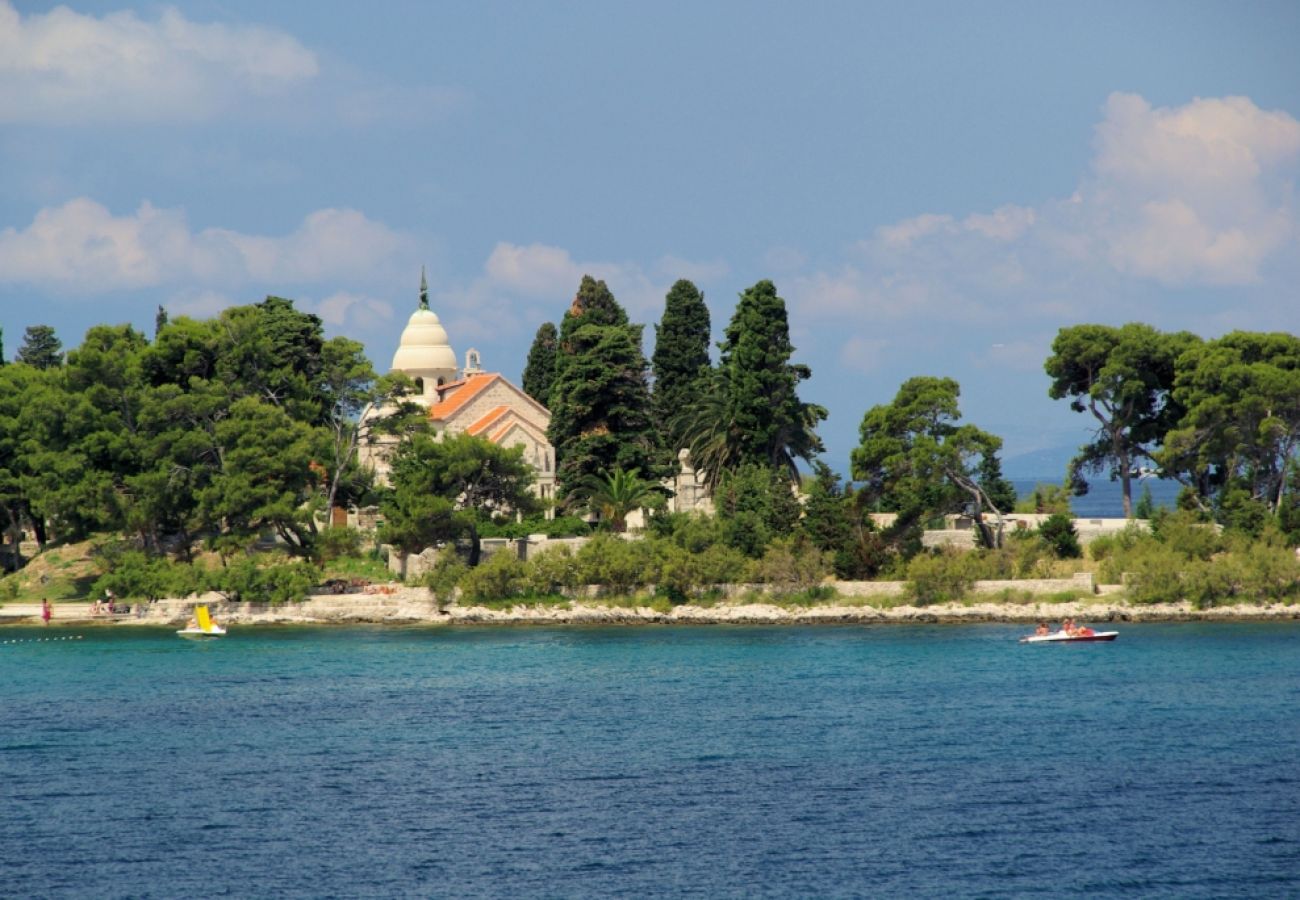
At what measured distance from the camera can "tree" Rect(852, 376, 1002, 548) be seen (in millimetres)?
52812

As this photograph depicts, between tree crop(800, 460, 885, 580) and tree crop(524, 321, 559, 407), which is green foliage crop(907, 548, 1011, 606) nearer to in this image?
tree crop(800, 460, 885, 580)

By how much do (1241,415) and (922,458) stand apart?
404 inches

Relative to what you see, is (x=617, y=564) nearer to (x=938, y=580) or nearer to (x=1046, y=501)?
(x=938, y=580)

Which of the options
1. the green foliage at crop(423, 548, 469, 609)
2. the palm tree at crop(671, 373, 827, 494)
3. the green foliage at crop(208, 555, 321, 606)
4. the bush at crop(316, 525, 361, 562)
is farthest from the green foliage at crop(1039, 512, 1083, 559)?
the green foliage at crop(208, 555, 321, 606)

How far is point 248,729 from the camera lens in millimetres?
33531

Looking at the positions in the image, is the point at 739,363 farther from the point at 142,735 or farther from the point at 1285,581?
the point at 142,735

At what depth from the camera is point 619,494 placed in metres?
58.1

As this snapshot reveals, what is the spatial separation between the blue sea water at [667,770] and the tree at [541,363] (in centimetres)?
3185

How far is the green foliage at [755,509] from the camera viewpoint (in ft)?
175

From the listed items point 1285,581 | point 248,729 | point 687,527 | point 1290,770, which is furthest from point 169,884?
point 1285,581

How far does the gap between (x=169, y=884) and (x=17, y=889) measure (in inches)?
76.5

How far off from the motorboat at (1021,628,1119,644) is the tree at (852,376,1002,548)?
9020 millimetres

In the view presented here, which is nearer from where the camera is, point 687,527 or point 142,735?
point 142,735

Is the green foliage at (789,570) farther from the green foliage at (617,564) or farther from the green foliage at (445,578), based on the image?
the green foliage at (445,578)
